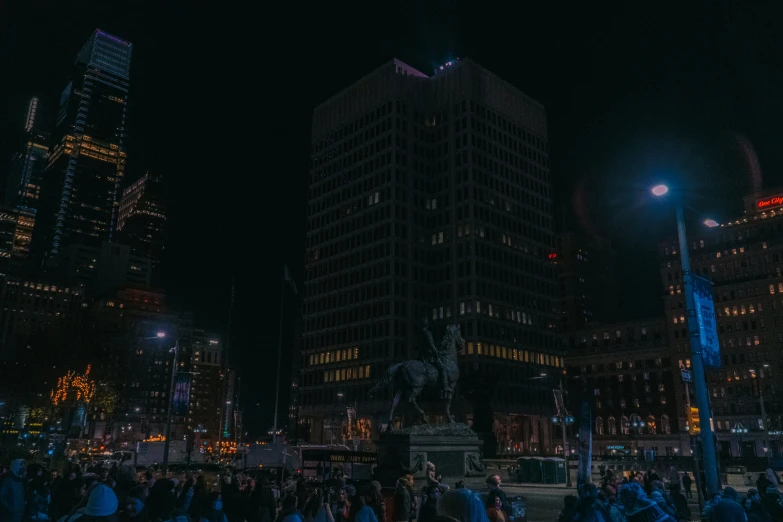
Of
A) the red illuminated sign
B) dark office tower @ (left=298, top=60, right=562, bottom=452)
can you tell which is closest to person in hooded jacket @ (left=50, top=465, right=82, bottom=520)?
dark office tower @ (left=298, top=60, right=562, bottom=452)

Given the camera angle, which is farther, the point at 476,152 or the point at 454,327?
the point at 476,152

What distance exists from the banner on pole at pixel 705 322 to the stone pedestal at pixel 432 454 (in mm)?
12614

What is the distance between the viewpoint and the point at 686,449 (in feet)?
374

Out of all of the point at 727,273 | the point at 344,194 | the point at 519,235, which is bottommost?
the point at 727,273

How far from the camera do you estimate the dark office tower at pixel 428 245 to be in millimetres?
110500

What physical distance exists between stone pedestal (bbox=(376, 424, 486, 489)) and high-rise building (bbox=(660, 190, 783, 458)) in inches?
3377

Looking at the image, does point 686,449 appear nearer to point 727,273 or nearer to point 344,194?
point 727,273

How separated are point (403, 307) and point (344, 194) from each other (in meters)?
29.3

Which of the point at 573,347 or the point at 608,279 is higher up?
the point at 608,279

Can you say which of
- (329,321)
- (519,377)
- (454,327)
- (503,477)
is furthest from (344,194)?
(454,327)

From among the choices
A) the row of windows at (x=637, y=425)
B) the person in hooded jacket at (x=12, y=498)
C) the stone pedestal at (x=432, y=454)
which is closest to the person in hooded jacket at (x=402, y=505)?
the person in hooded jacket at (x=12, y=498)

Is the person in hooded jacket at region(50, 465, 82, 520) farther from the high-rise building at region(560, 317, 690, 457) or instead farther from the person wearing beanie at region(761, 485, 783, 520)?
the high-rise building at region(560, 317, 690, 457)

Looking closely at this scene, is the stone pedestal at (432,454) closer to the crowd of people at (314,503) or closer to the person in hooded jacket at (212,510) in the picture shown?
the crowd of people at (314,503)

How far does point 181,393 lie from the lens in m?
35.6
